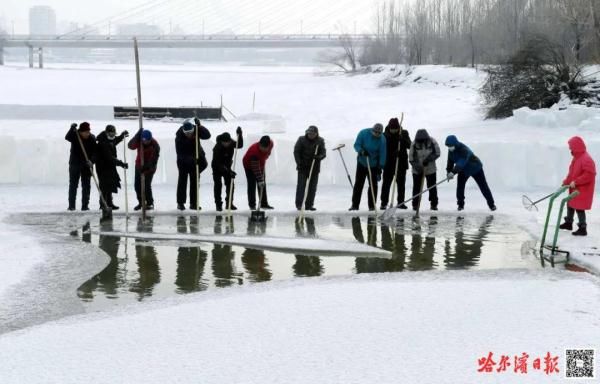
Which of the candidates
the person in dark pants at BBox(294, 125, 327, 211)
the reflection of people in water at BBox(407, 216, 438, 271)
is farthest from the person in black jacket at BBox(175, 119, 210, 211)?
the reflection of people in water at BBox(407, 216, 438, 271)

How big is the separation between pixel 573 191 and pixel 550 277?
219 centimetres

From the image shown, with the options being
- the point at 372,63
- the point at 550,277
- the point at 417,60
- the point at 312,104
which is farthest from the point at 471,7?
the point at 550,277

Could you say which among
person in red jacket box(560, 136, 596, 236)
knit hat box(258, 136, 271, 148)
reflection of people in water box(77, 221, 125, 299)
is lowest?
reflection of people in water box(77, 221, 125, 299)

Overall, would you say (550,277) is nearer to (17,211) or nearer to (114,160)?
(114,160)

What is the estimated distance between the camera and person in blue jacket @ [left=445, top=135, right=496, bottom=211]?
42.6 ft

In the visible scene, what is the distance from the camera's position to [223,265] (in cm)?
954

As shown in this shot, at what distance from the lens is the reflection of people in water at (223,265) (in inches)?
346

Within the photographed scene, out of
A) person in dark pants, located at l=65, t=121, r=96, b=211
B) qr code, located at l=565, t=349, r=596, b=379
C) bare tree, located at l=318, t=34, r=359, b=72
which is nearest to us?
qr code, located at l=565, t=349, r=596, b=379

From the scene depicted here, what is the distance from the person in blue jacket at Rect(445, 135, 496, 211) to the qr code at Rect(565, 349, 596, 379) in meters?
6.60

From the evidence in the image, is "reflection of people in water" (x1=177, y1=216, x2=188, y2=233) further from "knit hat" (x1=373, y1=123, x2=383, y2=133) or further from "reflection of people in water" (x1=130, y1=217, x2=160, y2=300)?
"knit hat" (x1=373, y1=123, x2=383, y2=133)

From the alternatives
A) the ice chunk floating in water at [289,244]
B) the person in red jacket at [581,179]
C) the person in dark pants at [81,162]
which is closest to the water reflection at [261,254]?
the ice chunk floating in water at [289,244]

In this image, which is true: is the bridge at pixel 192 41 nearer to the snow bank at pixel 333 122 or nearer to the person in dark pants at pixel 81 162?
the snow bank at pixel 333 122

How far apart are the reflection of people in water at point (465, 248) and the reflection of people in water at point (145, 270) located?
10.2 feet

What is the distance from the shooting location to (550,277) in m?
8.83
